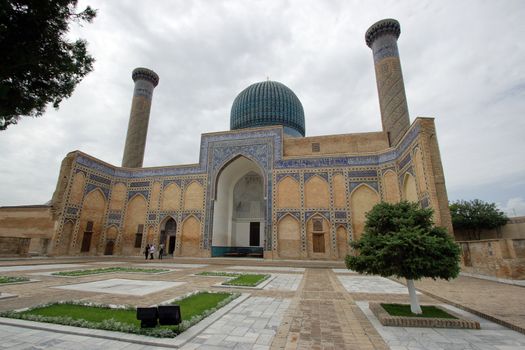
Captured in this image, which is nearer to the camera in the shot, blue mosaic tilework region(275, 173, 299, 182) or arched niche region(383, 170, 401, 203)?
arched niche region(383, 170, 401, 203)


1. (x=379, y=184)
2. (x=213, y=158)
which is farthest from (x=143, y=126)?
(x=379, y=184)

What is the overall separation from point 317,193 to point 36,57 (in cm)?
1352

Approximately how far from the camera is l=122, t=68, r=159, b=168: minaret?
20.5 m

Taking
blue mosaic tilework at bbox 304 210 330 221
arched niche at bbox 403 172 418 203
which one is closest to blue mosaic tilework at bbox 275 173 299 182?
blue mosaic tilework at bbox 304 210 330 221

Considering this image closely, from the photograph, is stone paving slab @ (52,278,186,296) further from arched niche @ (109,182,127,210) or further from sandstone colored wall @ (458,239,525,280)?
arched niche @ (109,182,127,210)

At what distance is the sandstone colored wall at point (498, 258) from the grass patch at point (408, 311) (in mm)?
4416

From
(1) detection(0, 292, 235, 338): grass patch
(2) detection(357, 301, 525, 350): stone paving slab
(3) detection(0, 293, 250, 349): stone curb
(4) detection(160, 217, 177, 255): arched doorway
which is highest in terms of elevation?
(4) detection(160, 217, 177, 255): arched doorway

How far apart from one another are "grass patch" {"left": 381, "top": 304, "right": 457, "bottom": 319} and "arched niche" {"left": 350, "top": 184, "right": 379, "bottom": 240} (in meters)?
10.7

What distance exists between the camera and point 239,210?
1991 cm

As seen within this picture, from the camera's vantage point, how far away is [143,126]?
70.3ft

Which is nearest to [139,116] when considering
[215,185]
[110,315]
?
[215,185]

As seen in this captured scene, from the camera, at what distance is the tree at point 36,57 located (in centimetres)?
297

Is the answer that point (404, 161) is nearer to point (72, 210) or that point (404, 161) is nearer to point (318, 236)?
point (318, 236)

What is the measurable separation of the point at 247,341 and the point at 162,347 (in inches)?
30.5
